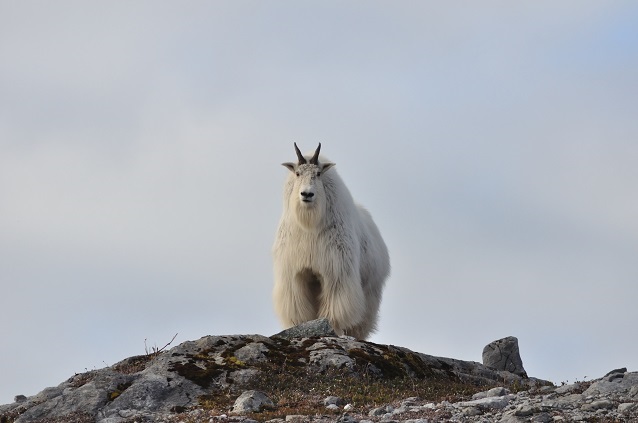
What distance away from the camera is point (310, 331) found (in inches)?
603

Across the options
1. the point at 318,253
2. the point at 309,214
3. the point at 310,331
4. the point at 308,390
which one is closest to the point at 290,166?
the point at 309,214

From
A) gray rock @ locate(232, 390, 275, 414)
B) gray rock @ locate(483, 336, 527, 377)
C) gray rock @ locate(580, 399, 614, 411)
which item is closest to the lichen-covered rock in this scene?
gray rock @ locate(232, 390, 275, 414)

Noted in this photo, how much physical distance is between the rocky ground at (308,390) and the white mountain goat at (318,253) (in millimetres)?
2991

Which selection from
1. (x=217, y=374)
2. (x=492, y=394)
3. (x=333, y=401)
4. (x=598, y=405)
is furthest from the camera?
(x=217, y=374)

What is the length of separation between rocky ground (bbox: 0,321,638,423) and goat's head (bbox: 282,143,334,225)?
3328 mm

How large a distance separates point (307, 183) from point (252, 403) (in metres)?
7.63

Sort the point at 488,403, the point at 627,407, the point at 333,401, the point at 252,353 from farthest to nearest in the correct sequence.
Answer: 1. the point at 252,353
2. the point at 333,401
3. the point at 488,403
4. the point at 627,407

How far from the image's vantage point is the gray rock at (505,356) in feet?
54.7

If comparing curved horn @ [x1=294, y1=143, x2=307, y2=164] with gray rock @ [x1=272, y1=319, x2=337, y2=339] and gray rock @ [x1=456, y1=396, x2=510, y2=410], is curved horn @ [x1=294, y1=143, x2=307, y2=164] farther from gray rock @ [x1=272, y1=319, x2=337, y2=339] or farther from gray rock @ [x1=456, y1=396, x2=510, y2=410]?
gray rock @ [x1=456, y1=396, x2=510, y2=410]

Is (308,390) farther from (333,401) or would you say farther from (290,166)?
(290,166)

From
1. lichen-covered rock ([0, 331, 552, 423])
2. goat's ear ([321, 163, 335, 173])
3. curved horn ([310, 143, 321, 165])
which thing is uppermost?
curved horn ([310, 143, 321, 165])

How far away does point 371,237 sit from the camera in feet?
66.7

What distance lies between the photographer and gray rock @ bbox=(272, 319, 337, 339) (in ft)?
49.4

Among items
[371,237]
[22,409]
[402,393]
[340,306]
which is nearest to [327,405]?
[402,393]
